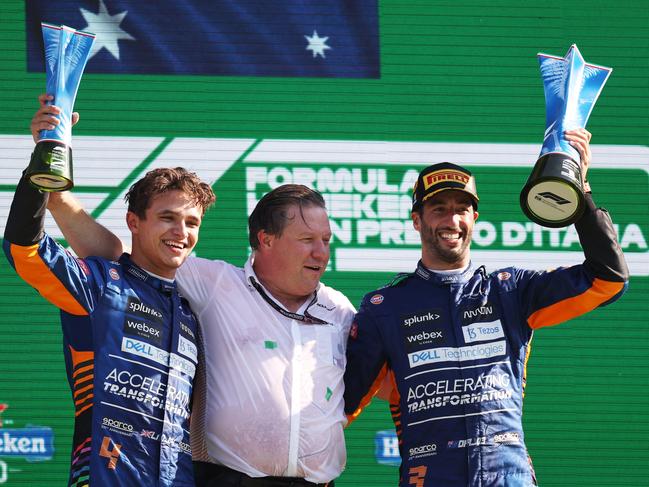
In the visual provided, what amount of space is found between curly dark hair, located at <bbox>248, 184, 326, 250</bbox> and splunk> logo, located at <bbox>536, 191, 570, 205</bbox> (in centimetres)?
83

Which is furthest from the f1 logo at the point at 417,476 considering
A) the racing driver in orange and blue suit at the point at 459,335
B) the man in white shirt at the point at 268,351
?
the man in white shirt at the point at 268,351

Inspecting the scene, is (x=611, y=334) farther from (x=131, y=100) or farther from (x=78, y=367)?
(x=78, y=367)

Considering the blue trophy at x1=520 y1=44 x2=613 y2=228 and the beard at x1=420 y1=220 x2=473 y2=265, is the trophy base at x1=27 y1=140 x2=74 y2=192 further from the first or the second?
the blue trophy at x1=520 y1=44 x2=613 y2=228

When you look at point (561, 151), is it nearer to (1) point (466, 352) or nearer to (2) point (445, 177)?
(2) point (445, 177)

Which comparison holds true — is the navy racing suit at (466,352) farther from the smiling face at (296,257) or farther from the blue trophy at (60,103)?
the blue trophy at (60,103)

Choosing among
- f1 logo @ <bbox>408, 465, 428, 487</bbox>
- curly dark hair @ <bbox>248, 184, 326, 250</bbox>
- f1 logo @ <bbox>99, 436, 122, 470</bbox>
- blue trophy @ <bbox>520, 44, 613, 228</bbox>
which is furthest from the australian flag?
f1 logo @ <bbox>99, 436, 122, 470</bbox>

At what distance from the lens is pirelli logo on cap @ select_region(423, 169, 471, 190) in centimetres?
374

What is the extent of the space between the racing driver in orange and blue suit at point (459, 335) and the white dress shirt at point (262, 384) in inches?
7.6

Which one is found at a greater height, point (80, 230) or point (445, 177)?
point (445, 177)

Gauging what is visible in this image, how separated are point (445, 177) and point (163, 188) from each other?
957 millimetres

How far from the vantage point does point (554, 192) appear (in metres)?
3.32

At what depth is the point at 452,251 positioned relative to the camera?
3.70 m

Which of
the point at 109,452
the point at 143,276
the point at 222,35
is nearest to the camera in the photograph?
the point at 109,452

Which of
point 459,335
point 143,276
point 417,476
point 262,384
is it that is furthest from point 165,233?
point 417,476
